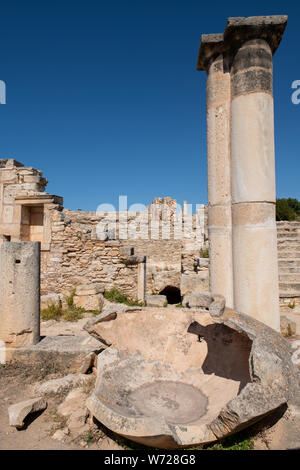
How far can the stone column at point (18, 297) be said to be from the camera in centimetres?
448

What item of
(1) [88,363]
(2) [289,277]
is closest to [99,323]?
(1) [88,363]

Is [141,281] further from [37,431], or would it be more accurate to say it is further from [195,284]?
[37,431]

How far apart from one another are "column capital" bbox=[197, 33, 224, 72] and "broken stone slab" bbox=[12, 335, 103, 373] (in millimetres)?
4413

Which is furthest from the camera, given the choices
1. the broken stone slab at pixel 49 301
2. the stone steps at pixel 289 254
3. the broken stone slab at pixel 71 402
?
the stone steps at pixel 289 254

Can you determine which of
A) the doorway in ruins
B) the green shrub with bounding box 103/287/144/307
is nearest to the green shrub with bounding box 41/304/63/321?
the green shrub with bounding box 103/287/144/307

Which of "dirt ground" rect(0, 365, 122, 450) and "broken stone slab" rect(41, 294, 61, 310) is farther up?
"broken stone slab" rect(41, 294, 61, 310)

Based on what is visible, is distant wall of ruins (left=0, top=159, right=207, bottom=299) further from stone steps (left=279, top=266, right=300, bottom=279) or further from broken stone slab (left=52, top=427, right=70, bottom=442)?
broken stone slab (left=52, top=427, right=70, bottom=442)

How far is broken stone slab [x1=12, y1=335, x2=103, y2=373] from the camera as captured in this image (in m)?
4.22

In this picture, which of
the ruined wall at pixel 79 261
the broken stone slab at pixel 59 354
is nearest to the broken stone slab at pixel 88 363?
the broken stone slab at pixel 59 354

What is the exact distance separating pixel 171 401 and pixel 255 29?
4.37 meters

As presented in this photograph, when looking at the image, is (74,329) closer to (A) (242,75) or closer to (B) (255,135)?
(B) (255,135)

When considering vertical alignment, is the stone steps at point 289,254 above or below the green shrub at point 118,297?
above

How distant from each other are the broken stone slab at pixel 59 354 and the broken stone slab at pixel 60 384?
12.9 inches

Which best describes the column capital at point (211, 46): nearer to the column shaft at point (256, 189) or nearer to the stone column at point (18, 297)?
the column shaft at point (256, 189)
